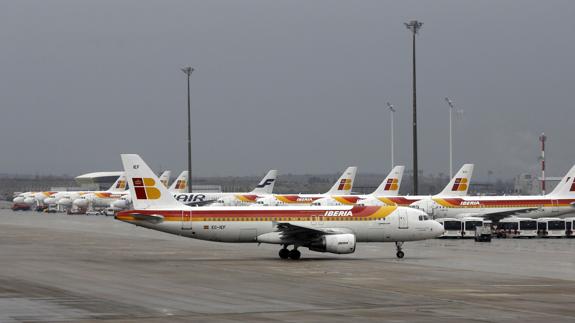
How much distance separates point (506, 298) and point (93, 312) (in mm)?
15420

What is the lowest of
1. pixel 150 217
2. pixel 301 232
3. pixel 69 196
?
pixel 301 232

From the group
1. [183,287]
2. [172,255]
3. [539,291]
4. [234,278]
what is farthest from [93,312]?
[172,255]


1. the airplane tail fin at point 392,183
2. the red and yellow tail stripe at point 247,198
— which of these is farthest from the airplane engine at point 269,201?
the airplane tail fin at point 392,183

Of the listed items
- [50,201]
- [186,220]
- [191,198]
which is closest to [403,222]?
[186,220]

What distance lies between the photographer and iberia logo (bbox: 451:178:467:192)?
110 meters

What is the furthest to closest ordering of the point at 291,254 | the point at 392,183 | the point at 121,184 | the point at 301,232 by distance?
the point at 121,184, the point at 392,183, the point at 291,254, the point at 301,232

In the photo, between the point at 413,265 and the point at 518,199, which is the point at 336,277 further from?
the point at 518,199

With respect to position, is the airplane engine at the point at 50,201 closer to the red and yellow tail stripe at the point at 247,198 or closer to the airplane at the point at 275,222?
the red and yellow tail stripe at the point at 247,198

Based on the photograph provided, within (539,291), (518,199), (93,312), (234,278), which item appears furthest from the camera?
(518,199)

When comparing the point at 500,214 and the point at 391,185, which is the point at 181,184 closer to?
the point at 391,185

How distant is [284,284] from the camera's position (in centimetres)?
4244

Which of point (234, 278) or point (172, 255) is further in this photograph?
point (172, 255)

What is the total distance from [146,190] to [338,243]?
11662mm

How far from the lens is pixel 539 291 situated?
39.7 meters
